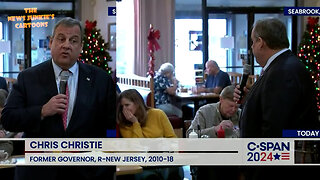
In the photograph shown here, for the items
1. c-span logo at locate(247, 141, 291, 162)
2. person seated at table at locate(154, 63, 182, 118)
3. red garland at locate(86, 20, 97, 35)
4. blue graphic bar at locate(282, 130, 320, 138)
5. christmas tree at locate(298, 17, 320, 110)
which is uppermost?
red garland at locate(86, 20, 97, 35)

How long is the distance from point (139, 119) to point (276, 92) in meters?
0.54

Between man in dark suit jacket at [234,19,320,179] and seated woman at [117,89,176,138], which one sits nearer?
man in dark suit jacket at [234,19,320,179]

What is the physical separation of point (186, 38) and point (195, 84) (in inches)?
7.1

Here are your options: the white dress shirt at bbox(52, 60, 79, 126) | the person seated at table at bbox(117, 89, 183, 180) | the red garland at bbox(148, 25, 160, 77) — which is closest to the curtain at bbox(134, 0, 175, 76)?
the red garland at bbox(148, 25, 160, 77)

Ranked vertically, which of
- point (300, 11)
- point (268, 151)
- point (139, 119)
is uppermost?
point (300, 11)

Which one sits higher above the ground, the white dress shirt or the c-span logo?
the white dress shirt

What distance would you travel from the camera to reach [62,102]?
223 centimetres

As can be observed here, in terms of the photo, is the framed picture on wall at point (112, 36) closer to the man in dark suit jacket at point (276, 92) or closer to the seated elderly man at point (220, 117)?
the seated elderly man at point (220, 117)

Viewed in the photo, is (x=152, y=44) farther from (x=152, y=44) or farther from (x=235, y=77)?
(x=235, y=77)

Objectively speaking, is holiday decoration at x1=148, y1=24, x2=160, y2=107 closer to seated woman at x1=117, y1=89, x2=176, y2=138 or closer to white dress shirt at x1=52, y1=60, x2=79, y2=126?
seated woman at x1=117, y1=89, x2=176, y2=138

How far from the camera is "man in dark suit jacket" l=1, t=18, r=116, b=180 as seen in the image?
2.21 metres

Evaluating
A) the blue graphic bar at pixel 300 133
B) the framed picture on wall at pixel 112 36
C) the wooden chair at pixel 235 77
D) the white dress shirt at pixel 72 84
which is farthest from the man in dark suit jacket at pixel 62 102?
the blue graphic bar at pixel 300 133

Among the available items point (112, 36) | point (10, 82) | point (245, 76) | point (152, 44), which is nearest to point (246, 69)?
point (245, 76)

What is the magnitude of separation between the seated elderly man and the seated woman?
11cm
